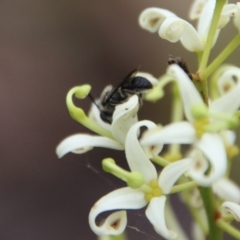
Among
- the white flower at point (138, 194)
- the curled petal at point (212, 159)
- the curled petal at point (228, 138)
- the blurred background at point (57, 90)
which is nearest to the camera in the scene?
the curled petal at point (212, 159)

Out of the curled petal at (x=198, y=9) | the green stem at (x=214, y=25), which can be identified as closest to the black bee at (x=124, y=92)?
→ the green stem at (x=214, y=25)

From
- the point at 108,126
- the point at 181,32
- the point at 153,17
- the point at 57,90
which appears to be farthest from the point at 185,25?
the point at 57,90

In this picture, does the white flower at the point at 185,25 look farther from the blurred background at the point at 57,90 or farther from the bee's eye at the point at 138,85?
the blurred background at the point at 57,90

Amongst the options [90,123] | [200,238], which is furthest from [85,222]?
[90,123]

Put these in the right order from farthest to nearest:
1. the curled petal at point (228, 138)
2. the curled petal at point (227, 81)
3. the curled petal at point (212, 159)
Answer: the curled petal at point (228, 138) < the curled petal at point (227, 81) < the curled petal at point (212, 159)

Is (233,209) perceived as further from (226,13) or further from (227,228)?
(226,13)

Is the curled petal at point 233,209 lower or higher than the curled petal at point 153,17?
lower

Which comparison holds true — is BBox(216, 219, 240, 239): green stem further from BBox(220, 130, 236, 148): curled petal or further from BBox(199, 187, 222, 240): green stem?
BBox(220, 130, 236, 148): curled petal
